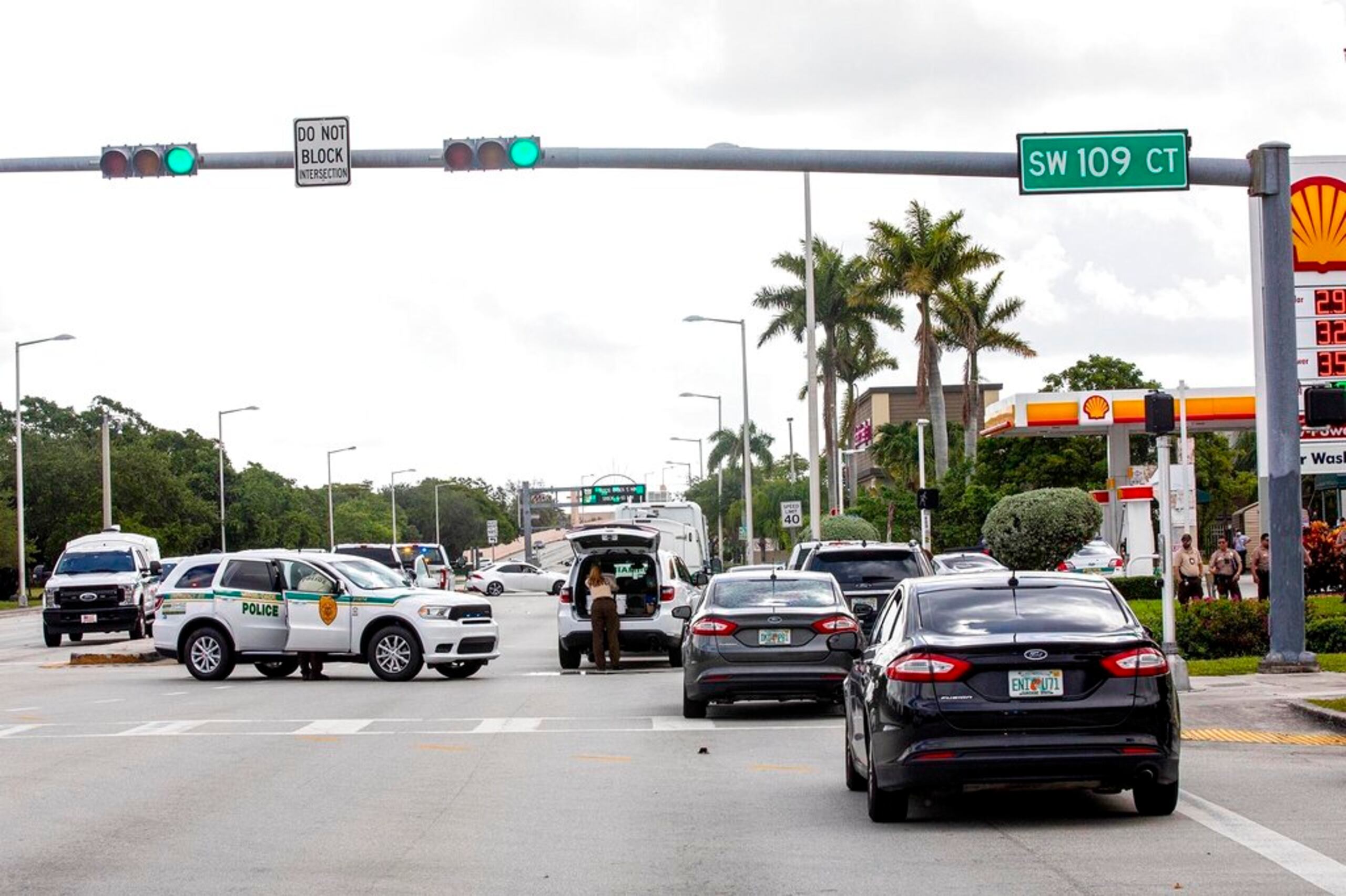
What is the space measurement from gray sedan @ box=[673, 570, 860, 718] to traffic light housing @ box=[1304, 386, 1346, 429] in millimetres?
5159

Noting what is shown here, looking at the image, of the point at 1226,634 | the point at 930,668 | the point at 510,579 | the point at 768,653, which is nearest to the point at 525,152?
the point at 768,653

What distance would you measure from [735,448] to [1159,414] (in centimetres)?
10879

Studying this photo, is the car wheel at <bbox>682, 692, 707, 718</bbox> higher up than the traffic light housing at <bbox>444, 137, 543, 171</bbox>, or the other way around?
the traffic light housing at <bbox>444, 137, 543, 171</bbox>

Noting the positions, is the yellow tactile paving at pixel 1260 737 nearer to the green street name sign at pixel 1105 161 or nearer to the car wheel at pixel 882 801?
the car wheel at pixel 882 801

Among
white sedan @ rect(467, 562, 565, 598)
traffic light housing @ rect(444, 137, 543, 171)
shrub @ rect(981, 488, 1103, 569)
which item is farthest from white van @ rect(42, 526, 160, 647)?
white sedan @ rect(467, 562, 565, 598)

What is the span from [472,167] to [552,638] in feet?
68.7

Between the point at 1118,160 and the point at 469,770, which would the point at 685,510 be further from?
the point at 469,770

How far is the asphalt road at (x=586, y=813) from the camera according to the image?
9461 mm

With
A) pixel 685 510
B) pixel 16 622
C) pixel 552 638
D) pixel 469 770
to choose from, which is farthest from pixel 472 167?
pixel 16 622

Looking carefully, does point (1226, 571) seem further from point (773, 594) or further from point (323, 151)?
point (323, 151)

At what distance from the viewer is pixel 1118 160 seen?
1917 centimetres

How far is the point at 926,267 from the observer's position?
6353 centimetres

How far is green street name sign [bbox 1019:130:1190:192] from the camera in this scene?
1905cm

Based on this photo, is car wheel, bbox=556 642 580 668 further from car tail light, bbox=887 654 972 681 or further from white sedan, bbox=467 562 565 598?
white sedan, bbox=467 562 565 598
